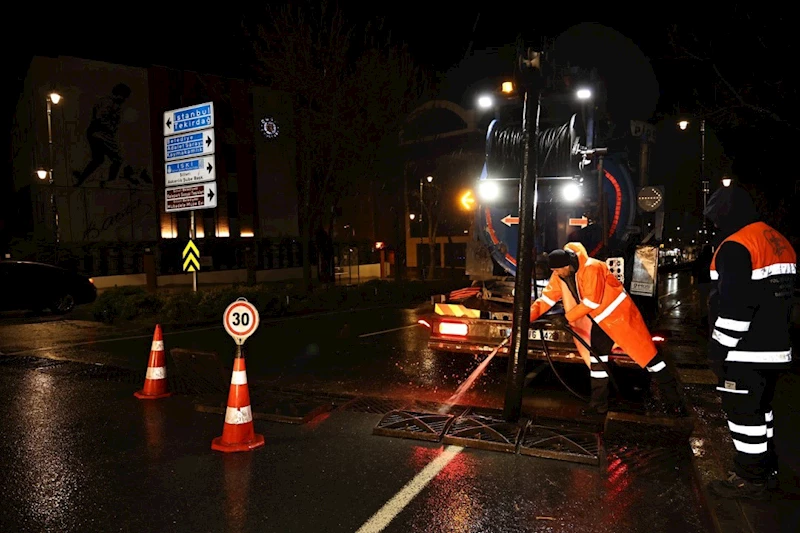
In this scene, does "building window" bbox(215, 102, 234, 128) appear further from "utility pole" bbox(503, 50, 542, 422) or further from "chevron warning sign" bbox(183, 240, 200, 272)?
"utility pole" bbox(503, 50, 542, 422)

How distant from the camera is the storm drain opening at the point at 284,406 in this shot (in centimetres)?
603

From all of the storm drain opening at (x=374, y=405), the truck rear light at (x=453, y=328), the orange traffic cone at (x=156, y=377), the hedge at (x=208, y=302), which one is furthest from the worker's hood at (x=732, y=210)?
the hedge at (x=208, y=302)

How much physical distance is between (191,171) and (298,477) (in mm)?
9169

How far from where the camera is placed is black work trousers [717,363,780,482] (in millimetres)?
3922

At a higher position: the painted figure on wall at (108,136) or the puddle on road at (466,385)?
the painted figure on wall at (108,136)

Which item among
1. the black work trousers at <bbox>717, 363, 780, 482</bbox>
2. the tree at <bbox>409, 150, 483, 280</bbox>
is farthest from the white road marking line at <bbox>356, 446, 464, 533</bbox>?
the tree at <bbox>409, 150, 483, 280</bbox>

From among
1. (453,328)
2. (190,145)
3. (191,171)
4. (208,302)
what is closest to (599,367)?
(453,328)

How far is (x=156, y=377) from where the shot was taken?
7020mm

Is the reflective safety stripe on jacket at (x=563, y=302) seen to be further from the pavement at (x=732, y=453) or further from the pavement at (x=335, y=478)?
the pavement at (x=732, y=453)

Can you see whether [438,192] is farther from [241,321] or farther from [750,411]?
[750,411]

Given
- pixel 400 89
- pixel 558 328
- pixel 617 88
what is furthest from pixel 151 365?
pixel 400 89

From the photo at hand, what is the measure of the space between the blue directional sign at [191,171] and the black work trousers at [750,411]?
33.9ft

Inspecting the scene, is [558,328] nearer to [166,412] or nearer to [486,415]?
[486,415]

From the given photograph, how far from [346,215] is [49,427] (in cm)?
4093
